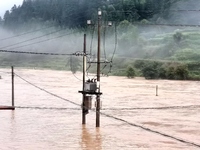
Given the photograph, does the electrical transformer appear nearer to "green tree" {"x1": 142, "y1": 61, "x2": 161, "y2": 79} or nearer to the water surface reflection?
the water surface reflection

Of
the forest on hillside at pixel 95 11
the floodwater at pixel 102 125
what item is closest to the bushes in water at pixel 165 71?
the forest on hillside at pixel 95 11

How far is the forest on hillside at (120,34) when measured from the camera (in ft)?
226

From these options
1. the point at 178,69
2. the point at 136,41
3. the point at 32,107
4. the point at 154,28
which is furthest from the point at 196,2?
the point at 32,107

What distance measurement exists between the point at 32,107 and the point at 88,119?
6.55m

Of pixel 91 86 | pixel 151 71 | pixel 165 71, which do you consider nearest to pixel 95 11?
pixel 151 71

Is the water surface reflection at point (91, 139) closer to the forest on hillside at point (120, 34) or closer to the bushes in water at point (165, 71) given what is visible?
the bushes in water at point (165, 71)

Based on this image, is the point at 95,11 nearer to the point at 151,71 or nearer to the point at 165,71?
the point at 151,71

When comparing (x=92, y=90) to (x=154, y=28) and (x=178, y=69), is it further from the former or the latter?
(x=154, y=28)

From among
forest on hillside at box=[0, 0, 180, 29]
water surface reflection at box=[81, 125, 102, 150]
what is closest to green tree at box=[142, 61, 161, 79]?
forest on hillside at box=[0, 0, 180, 29]

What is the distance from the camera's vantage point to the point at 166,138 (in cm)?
1892

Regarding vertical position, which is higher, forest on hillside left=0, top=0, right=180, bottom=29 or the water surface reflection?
forest on hillside left=0, top=0, right=180, bottom=29

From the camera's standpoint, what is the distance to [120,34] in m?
87.8

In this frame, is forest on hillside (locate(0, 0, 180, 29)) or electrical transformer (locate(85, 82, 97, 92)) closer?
electrical transformer (locate(85, 82, 97, 92))

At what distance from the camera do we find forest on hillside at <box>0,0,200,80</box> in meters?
68.9
